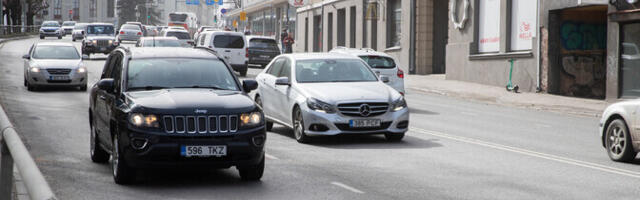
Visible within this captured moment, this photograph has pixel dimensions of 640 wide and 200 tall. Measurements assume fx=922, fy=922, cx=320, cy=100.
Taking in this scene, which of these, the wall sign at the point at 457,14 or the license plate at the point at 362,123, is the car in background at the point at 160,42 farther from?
the license plate at the point at 362,123

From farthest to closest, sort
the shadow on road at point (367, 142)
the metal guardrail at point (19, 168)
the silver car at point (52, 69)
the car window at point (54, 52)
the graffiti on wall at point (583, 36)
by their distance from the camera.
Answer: the graffiti on wall at point (583, 36)
the car window at point (54, 52)
the silver car at point (52, 69)
the shadow on road at point (367, 142)
the metal guardrail at point (19, 168)

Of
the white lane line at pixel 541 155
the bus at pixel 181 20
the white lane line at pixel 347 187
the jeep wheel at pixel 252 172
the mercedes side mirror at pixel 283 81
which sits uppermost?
the bus at pixel 181 20

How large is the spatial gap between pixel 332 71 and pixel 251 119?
19.1ft

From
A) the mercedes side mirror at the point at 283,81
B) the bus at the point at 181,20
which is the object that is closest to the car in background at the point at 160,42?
the mercedes side mirror at the point at 283,81

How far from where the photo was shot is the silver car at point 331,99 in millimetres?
13086

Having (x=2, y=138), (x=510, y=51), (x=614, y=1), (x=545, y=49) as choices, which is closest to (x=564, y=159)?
(x=2, y=138)

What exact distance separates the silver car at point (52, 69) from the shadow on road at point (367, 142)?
1143 centimetres

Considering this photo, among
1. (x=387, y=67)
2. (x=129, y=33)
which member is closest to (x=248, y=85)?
(x=387, y=67)

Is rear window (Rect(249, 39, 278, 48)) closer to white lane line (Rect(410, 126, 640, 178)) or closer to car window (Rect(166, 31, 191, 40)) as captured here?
car window (Rect(166, 31, 191, 40))

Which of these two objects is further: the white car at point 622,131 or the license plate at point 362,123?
the license plate at point 362,123

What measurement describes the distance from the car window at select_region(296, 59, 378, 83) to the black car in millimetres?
4733

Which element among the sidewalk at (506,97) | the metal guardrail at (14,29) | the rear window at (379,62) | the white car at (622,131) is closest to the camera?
the white car at (622,131)

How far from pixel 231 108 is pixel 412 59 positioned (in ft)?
101

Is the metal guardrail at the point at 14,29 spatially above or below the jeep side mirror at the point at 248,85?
above
